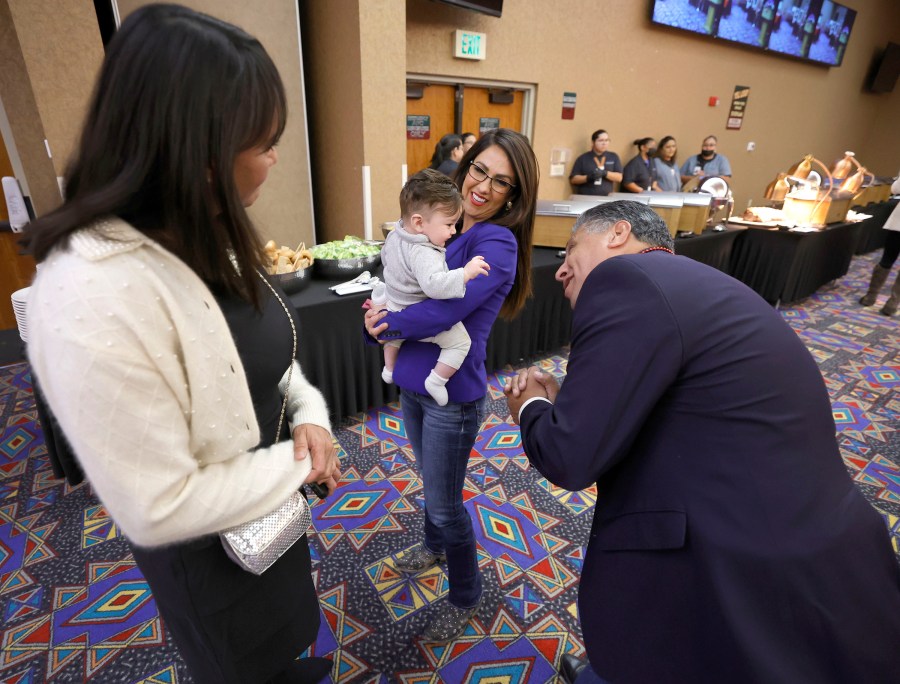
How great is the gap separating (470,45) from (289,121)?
2158 millimetres

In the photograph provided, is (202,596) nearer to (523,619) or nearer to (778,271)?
(523,619)

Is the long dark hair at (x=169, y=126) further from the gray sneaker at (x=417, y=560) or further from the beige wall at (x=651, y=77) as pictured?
the beige wall at (x=651, y=77)

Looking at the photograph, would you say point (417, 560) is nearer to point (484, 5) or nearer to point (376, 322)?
point (376, 322)

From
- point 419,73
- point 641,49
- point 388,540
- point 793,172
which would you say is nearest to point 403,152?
point 419,73

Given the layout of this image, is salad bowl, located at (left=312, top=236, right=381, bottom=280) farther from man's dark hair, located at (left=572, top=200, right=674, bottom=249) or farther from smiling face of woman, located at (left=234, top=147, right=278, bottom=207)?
smiling face of woman, located at (left=234, top=147, right=278, bottom=207)

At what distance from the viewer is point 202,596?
2.74ft

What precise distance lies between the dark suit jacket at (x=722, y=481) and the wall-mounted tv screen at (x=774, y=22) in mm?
6875

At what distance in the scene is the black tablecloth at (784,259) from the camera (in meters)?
4.35

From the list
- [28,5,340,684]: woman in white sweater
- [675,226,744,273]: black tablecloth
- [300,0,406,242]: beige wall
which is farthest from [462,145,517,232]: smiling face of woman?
[675,226,744,273]: black tablecloth

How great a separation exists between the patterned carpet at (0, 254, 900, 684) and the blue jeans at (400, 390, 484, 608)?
0.95 ft

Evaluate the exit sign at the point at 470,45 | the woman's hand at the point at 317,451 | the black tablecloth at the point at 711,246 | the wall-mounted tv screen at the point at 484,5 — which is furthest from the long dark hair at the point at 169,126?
the exit sign at the point at 470,45

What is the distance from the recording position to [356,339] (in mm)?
2508

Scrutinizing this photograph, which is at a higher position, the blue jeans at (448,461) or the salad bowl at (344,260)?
the salad bowl at (344,260)

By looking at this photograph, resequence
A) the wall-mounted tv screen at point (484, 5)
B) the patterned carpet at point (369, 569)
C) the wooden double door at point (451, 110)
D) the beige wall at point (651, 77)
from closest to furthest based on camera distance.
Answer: the patterned carpet at point (369, 569) → the wall-mounted tv screen at point (484, 5) → the wooden double door at point (451, 110) → the beige wall at point (651, 77)
